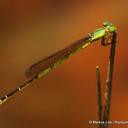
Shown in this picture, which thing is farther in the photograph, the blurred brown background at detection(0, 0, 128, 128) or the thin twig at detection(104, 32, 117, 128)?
the blurred brown background at detection(0, 0, 128, 128)

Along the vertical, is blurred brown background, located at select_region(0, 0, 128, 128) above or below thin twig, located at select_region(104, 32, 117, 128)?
above

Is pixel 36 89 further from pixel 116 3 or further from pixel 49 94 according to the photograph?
pixel 116 3

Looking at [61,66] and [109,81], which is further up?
[61,66]

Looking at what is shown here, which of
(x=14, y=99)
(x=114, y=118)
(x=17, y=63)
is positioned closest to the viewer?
(x=114, y=118)

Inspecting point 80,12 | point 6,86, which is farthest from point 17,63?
point 80,12

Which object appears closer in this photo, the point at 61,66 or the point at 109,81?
the point at 109,81

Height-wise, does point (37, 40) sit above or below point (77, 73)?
above

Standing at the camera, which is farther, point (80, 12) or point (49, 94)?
point (80, 12)

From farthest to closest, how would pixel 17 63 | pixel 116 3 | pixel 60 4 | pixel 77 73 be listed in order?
pixel 60 4, pixel 116 3, pixel 17 63, pixel 77 73
